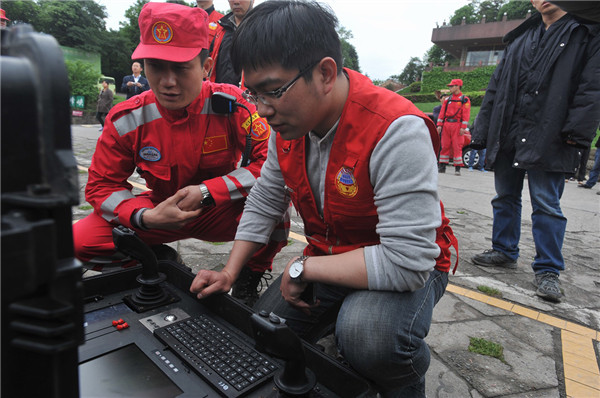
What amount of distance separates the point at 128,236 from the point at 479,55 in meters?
49.3

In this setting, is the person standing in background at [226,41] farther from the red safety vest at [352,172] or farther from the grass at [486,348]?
the grass at [486,348]

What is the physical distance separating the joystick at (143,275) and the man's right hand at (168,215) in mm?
271

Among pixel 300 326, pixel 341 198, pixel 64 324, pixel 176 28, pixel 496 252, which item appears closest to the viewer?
pixel 64 324

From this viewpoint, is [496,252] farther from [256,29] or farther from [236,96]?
[256,29]

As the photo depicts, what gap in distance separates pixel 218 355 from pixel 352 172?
0.69 metres

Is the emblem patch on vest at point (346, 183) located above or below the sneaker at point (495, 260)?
above

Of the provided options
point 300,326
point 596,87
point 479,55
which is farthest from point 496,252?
point 479,55

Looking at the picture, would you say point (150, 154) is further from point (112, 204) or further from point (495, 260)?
point (495, 260)

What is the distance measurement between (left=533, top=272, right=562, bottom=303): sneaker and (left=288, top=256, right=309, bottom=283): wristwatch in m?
1.80

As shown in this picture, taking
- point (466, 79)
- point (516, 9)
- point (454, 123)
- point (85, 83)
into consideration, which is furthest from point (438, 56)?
point (454, 123)

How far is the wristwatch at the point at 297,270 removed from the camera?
126 centimetres

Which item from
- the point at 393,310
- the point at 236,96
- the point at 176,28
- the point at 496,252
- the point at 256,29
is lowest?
the point at 496,252

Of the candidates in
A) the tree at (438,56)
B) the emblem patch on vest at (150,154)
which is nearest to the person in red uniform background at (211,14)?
the emblem patch on vest at (150,154)

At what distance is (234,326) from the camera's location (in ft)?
4.53
